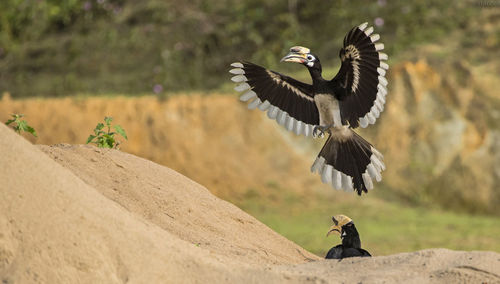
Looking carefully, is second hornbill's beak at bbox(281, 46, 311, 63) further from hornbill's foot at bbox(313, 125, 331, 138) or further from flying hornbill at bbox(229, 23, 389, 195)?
A: hornbill's foot at bbox(313, 125, 331, 138)

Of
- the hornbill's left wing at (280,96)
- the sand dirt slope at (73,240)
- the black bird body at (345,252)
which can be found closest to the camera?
the sand dirt slope at (73,240)

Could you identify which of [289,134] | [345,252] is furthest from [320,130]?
[289,134]

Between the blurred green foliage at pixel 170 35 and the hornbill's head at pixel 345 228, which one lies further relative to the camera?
the blurred green foliage at pixel 170 35

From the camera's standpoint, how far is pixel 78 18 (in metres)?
15.0

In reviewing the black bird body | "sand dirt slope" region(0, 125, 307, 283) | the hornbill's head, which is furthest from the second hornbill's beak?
"sand dirt slope" region(0, 125, 307, 283)

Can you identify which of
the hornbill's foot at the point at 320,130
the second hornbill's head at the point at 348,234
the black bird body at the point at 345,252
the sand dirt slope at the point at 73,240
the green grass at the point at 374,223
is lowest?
the sand dirt slope at the point at 73,240

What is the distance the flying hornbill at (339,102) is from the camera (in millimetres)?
6152

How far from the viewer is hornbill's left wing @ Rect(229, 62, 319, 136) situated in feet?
21.2

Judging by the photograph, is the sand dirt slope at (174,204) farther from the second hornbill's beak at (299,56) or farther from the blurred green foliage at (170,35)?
A: the blurred green foliage at (170,35)

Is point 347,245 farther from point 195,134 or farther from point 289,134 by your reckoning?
point 195,134

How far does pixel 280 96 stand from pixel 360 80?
2.23 ft

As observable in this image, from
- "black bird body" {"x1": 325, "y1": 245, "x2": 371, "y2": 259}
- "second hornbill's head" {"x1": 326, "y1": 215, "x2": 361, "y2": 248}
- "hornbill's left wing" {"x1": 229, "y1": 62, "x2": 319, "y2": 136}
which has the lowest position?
"black bird body" {"x1": 325, "y1": 245, "x2": 371, "y2": 259}

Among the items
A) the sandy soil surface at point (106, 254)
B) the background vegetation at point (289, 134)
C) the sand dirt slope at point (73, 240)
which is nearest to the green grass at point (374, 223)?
the background vegetation at point (289, 134)

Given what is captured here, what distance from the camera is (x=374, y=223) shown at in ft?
33.4
